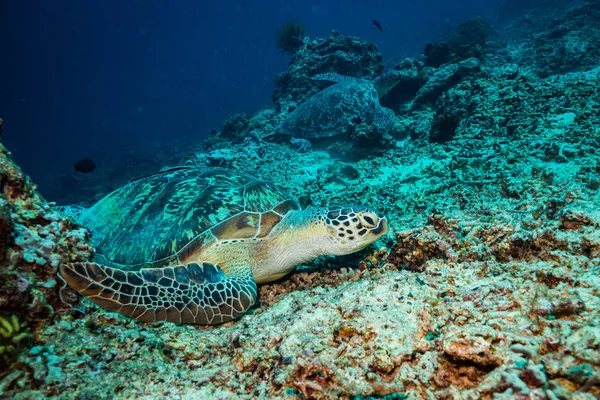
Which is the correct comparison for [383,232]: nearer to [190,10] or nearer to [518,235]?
[518,235]

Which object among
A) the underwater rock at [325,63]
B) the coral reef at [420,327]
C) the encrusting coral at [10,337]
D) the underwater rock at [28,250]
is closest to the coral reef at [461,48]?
the underwater rock at [325,63]

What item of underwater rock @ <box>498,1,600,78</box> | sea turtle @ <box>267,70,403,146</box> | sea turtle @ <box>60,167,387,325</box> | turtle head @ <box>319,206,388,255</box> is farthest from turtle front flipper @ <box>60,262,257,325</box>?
underwater rock @ <box>498,1,600,78</box>

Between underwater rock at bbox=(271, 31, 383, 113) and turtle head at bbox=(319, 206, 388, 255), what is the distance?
6777mm

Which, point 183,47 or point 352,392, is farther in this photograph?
point 183,47

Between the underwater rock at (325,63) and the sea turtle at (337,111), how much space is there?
1761mm

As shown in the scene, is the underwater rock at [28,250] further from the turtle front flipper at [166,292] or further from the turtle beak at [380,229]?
the turtle beak at [380,229]

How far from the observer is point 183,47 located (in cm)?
10294

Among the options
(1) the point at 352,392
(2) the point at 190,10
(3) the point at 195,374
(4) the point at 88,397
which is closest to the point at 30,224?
(4) the point at 88,397

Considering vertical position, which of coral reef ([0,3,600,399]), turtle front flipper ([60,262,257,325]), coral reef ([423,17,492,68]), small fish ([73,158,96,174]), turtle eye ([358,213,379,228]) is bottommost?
coral reef ([0,3,600,399])

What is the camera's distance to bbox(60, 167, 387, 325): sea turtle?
1766mm

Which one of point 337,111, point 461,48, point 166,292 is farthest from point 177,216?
point 461,48

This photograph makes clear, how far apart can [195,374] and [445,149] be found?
4009 millimetres

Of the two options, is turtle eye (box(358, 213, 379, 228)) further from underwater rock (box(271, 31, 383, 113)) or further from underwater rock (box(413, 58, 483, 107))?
underwater rock (box(271, 31, 383, 113))

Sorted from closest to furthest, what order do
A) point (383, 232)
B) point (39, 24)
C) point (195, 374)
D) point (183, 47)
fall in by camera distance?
point (195, 374) → point (383, 232) → point (39, 24) → point (183, 47)
